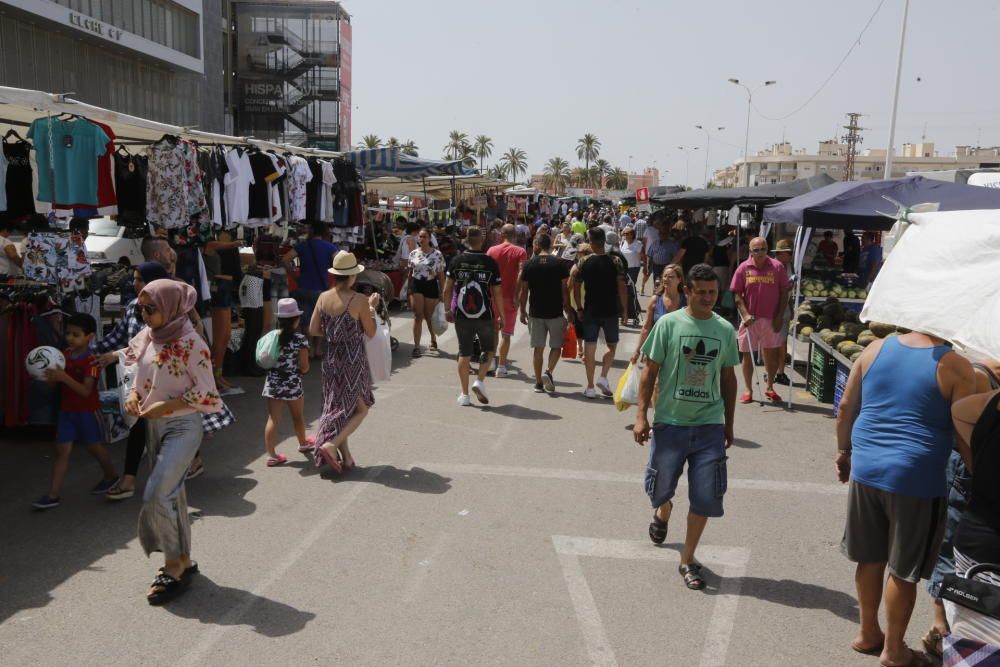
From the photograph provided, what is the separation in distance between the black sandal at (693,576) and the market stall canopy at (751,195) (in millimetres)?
11394

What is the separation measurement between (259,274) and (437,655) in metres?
Result: 7.10

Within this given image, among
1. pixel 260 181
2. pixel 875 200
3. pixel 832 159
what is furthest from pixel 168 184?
pixel 832 159

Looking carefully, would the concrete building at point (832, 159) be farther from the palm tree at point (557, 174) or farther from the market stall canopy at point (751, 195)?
the market stall canopy at point (751, 195)

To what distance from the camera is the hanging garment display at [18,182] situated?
7711mm

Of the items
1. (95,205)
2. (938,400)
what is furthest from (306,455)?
(938,400)

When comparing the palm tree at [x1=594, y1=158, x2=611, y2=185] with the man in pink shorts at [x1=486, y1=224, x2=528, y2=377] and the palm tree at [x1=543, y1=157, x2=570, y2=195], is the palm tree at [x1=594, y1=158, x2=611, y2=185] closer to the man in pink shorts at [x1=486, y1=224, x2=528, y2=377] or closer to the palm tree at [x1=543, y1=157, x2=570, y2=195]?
the palm tree at [x1=543, y1=157, x2=570, y2=195]

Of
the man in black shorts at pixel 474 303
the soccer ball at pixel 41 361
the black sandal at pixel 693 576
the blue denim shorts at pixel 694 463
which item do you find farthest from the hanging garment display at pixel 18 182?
the black sandal at pixel 693 576

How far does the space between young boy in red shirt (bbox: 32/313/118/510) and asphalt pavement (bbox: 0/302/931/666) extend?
12.3 inches

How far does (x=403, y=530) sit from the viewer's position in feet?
18.6

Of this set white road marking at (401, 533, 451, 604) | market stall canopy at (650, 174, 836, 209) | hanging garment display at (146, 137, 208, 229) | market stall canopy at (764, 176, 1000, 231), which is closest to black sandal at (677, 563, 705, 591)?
white road marking at (401, 533, 451, 604)

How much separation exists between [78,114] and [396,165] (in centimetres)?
841

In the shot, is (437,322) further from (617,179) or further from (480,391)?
(617,179)

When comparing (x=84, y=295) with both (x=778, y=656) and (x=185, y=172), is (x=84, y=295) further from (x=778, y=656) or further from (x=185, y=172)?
(x=778, y=656)

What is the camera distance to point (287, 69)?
58.9 m
